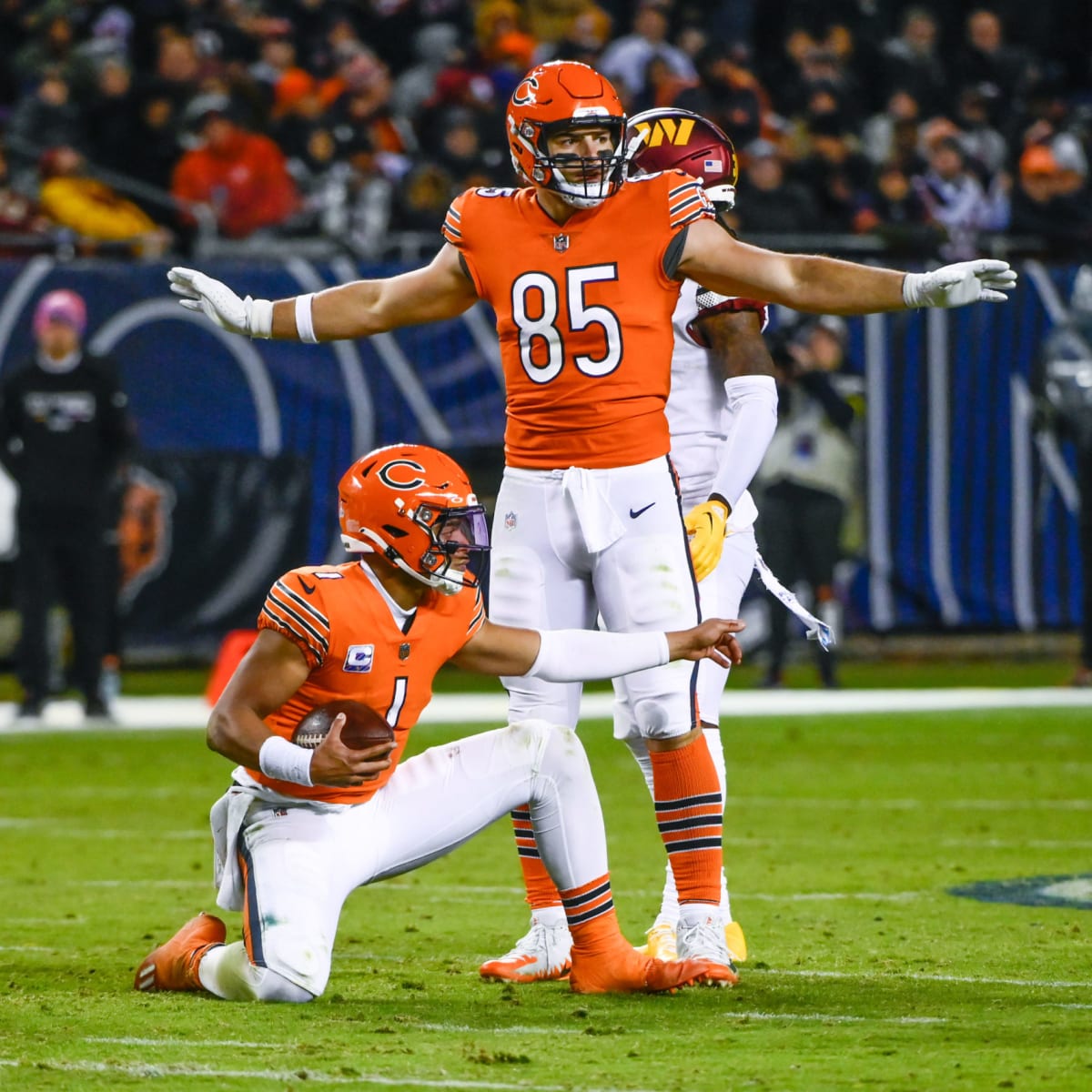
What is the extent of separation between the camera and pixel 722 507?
5176mm

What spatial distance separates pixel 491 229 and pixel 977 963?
1971 mm

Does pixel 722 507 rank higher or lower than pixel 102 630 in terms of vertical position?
higher

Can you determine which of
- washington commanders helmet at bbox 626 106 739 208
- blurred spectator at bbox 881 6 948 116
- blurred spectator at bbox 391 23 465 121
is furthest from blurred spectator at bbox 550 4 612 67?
washington commanders helmet at bbox 626 106 739 208

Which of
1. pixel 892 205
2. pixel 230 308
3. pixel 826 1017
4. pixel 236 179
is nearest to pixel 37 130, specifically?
pixel 236 179

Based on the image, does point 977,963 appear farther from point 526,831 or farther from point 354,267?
point 354,267

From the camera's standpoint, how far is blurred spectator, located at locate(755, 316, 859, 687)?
1267cm

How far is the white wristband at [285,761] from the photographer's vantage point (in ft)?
14.7

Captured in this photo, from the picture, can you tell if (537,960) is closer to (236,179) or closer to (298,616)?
(298,616)

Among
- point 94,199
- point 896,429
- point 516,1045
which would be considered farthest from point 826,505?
point 516,1045

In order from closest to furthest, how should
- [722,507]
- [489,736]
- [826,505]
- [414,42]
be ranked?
[489,736]
[722,507]
[826,505]
[414,42]

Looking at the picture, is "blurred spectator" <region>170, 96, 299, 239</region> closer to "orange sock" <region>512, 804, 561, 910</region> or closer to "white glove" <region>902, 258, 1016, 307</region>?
"orange sock" <region>512, 804, 561, 910</region>

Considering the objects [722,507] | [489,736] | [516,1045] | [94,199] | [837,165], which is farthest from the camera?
[837,165]

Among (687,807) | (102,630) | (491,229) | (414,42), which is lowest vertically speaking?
(102,630)

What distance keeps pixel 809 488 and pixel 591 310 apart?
799cm
